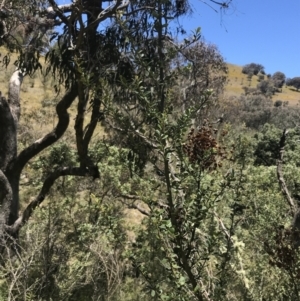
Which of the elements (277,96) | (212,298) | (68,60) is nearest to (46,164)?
(68,60)

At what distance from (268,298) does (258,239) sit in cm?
208

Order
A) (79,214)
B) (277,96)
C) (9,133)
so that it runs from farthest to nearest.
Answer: (277,96) → (79,214) → (9,133)

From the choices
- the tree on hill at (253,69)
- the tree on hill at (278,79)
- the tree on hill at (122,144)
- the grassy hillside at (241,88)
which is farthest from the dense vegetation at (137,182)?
the tree on hill at (253,69)

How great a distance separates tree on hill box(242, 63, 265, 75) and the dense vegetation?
68.5 metres

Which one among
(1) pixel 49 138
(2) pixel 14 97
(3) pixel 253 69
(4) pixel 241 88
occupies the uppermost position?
(3) pixel 253 69

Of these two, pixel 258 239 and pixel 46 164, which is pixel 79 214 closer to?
pixel 46 164

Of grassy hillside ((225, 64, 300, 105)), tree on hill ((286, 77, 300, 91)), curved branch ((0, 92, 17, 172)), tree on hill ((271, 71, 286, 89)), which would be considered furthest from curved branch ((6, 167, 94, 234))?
tree on hill ((286, 77, 300, 91))

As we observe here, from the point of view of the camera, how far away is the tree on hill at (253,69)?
75062mm

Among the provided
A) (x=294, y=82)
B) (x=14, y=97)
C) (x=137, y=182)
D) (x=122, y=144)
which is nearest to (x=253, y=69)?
(x=294, y=82)

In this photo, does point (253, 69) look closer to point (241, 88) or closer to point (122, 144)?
point (241, 88)

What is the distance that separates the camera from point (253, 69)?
76438 mm

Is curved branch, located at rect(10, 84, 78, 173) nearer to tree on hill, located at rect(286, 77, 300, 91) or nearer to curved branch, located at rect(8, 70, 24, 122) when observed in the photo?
curved branch, located at rect(8, 70, 24, 122)

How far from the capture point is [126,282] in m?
6.85

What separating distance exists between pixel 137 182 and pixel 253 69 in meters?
77.7
